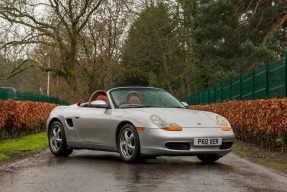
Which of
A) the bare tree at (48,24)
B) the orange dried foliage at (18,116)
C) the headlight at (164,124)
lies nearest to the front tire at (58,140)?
the headlight at (164,124)

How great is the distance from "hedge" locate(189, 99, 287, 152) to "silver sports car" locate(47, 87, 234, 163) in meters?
2.51

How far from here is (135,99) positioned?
10547 mm

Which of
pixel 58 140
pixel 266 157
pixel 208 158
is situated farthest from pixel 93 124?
pixel 266 157

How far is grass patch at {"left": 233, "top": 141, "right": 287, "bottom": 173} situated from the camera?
9984mm

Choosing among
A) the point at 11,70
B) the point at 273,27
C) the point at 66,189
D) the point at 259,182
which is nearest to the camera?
the point at 66,189

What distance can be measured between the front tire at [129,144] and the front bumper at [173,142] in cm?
11

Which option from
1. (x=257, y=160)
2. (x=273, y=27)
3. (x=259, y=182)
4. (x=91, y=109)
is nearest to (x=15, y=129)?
(x=91, y=109)

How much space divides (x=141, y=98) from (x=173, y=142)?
5.69ft

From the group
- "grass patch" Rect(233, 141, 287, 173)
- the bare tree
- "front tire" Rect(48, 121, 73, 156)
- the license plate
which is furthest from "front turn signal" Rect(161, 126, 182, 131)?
the bare tree

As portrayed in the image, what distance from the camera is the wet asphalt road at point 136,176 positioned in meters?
6.61

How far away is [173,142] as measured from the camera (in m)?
9.17

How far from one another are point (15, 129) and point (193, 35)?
29.1m

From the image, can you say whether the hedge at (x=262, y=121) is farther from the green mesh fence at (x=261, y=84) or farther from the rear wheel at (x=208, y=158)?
the rear wheel at (x=208, y=158)

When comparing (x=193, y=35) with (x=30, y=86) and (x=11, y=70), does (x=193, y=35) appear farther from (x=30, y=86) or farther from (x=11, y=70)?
(x=30, y=86)
